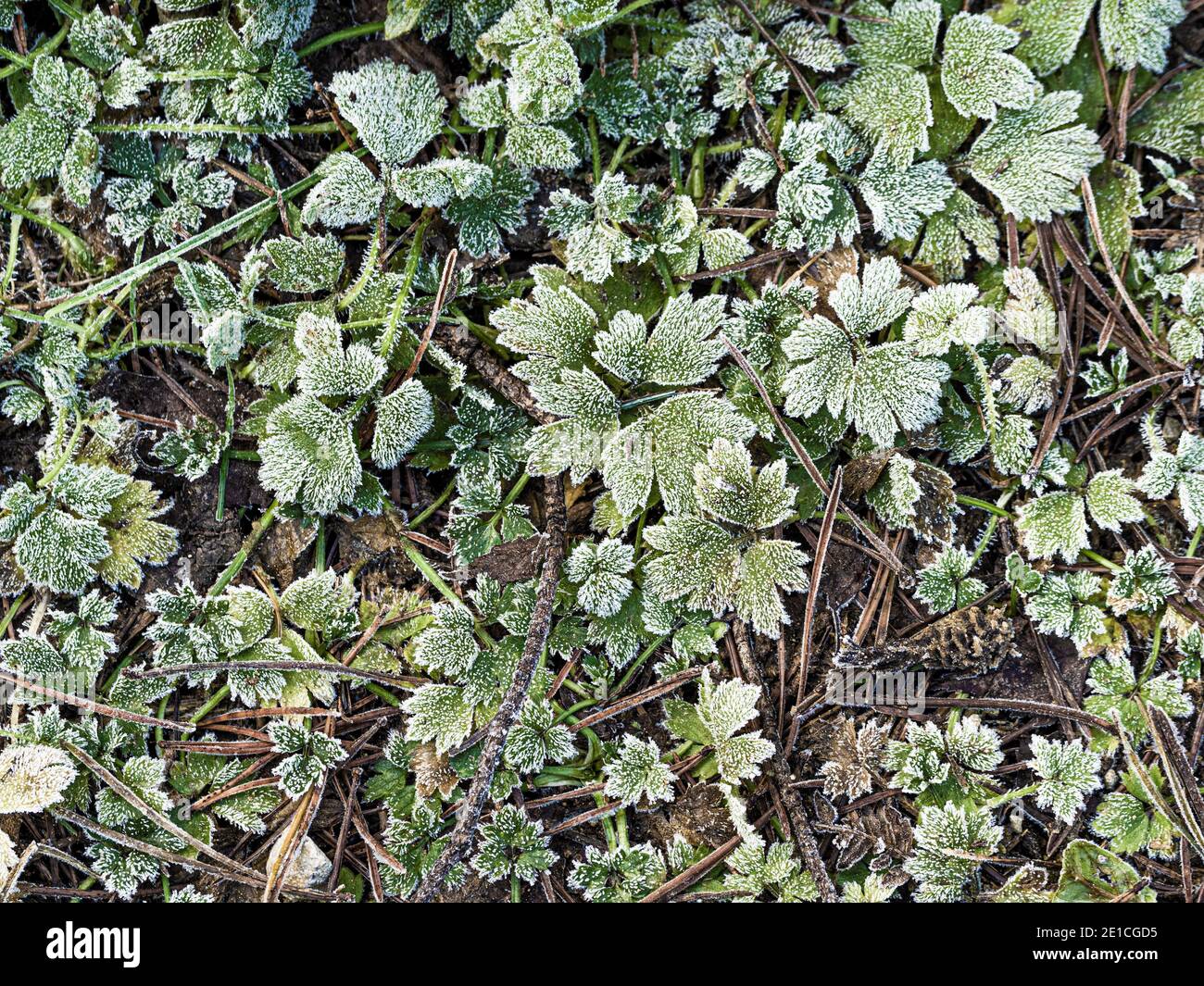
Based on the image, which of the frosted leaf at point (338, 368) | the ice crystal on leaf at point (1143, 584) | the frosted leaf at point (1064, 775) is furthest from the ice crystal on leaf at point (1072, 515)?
the frosted leaf at point (338, 368)

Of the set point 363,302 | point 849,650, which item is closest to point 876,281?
point 849,650

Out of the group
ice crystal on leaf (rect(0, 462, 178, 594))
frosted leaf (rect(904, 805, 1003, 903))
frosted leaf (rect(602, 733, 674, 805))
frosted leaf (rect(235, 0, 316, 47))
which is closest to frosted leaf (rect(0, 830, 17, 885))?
ice crystal on leaf (rect(0, 462, 178, 594))

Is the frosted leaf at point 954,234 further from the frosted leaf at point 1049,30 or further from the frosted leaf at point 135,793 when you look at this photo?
the frosted leaf at point 135,793

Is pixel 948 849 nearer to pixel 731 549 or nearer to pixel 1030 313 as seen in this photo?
pixel 731 549

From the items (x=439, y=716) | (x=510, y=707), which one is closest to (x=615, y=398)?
(x=510, y=707)

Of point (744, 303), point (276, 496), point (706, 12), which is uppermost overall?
point (706, 12)
